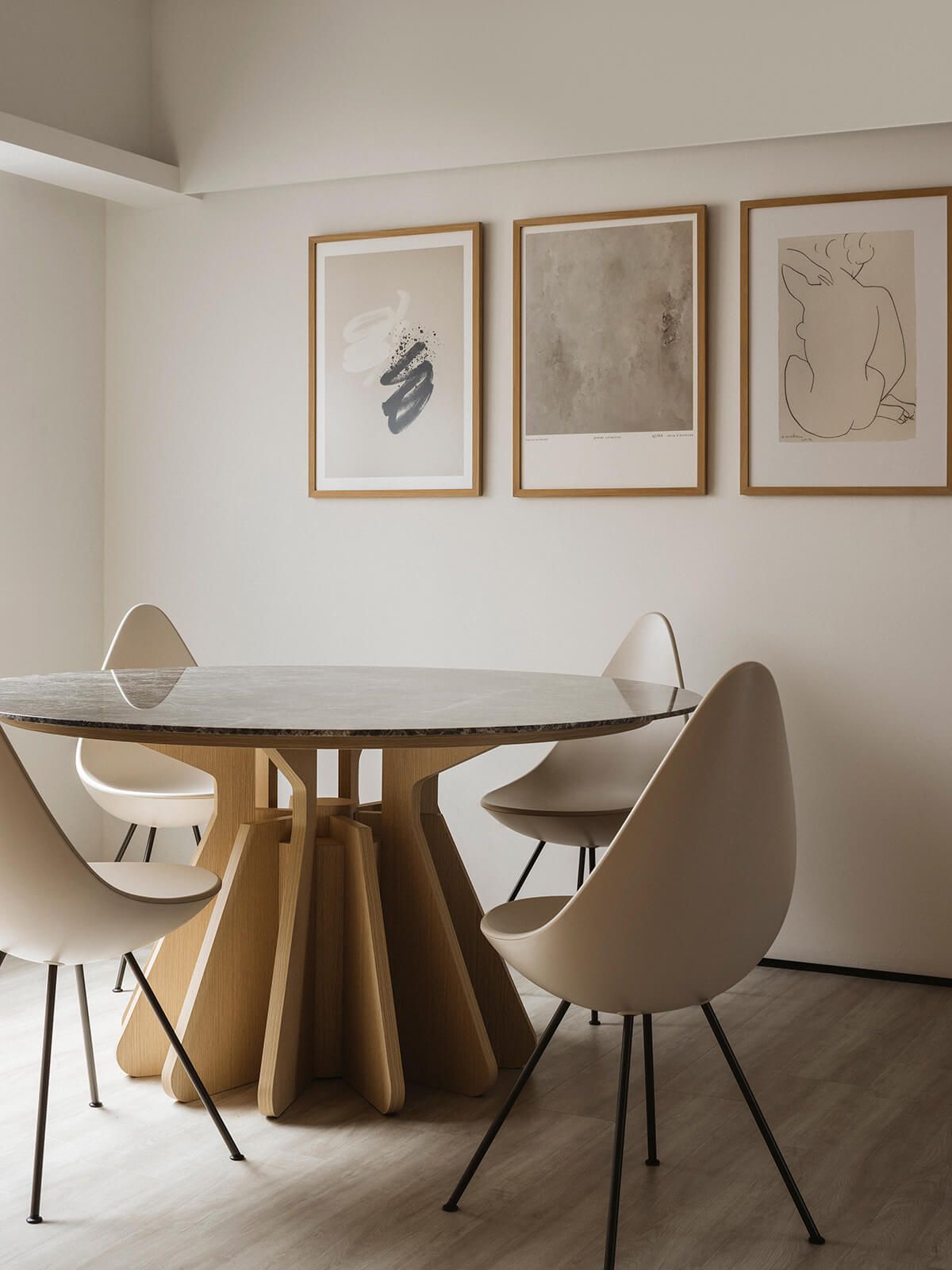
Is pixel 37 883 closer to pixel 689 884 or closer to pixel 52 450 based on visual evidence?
pixel 689 884

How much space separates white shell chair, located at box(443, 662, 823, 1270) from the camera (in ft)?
6.46

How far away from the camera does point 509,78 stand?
4.01 meters

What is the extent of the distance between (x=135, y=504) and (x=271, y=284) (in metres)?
0.89

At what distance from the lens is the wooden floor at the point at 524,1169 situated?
2.13 m

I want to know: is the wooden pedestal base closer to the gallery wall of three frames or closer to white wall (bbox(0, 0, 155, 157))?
the gallery wall of three frames

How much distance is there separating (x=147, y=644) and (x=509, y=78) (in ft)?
6.39

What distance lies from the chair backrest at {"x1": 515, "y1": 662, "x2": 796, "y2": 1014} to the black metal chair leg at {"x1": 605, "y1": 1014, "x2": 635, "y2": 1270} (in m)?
0.07

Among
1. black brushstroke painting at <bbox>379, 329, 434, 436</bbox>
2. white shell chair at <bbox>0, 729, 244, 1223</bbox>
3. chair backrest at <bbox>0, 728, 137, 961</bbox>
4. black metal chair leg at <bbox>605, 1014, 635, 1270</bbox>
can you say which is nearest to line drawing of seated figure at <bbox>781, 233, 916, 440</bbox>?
black brushstroke painting at <bbox>379, 329, 434, 436</bbox>

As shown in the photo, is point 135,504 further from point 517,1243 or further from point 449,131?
point 517,1243

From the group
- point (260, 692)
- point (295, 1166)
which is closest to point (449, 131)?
point (260, 692)

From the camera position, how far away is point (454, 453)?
4195 millimetres

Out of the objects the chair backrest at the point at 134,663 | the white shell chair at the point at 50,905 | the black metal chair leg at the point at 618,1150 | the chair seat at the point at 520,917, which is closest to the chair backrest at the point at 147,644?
the chair backrest at the point at 134,663

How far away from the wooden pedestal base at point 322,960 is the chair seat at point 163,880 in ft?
0.50

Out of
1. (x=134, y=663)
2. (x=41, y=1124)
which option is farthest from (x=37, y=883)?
(x=134, y=663)
